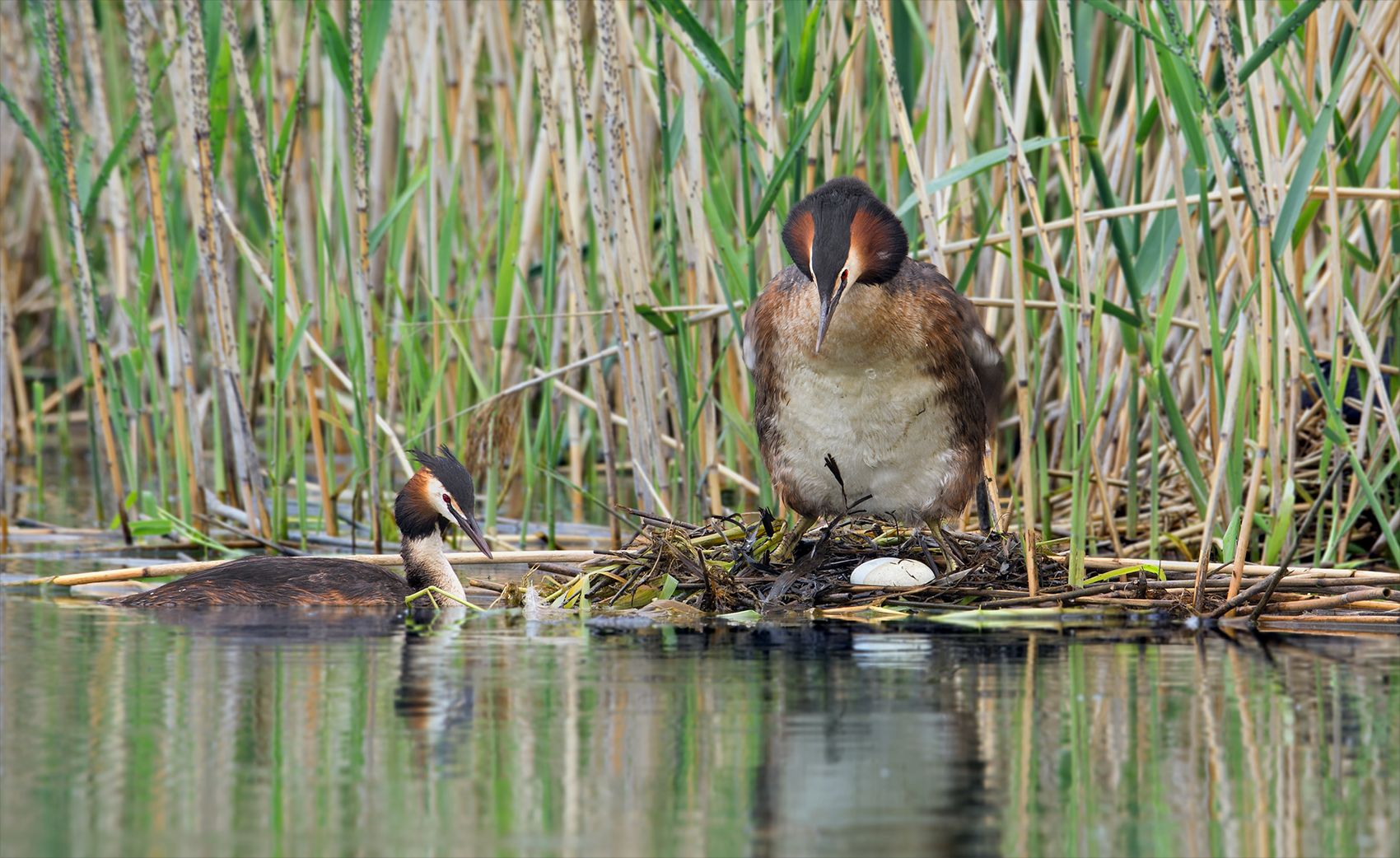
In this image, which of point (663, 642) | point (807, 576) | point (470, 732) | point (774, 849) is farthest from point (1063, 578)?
point (774, 849)

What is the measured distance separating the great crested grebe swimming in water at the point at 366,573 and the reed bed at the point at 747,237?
1.69 ft

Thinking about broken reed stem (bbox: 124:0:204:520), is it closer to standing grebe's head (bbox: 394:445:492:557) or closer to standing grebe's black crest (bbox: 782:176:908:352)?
standing grebe's head (bbox: 394:445:492:557)

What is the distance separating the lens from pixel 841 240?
13.7 feet

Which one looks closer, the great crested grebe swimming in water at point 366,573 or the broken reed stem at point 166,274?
the great crested grebe swimming in water at point 366,573

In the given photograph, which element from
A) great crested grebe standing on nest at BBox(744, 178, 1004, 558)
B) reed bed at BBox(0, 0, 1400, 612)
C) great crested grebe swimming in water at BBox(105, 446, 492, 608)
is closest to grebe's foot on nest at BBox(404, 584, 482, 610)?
great crested grebe swimming in water at BBox(105, 446, 492, 608)

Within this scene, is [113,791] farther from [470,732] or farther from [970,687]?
[970,687]

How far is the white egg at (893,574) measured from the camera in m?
4.39

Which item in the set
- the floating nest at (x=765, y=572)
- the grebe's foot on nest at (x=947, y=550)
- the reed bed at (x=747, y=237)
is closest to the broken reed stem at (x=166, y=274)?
the reed bed at (x=747, y=237)

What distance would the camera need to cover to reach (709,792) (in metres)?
2.41

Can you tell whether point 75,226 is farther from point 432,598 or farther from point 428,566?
point 432,598

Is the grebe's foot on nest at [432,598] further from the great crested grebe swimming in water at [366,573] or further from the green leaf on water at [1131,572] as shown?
the green leaf on water at [1131,572]

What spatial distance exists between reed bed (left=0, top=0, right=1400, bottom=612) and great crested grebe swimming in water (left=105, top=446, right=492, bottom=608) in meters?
0.51

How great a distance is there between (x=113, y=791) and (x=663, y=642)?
162cm

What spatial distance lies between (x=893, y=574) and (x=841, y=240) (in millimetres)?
986
